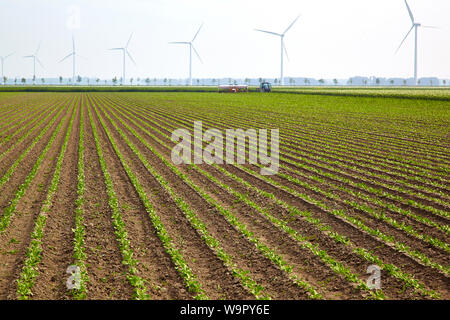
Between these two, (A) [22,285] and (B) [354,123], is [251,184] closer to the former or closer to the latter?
(A) [22,285]

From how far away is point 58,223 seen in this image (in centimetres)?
1080

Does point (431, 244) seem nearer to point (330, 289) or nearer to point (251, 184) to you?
point (330, 289)

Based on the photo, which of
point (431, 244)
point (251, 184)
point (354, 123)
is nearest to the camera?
point (431, 244)

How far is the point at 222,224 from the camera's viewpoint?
35.3 feet

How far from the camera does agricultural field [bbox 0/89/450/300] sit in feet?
25.5

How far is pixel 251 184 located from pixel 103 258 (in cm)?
679

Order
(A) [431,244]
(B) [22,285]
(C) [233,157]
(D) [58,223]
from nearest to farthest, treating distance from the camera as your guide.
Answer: (B) [22,285], (A) [431,244], (D) [58,223], (C) [233,157]

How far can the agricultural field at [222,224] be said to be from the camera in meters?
7.77

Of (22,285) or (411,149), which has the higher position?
(411,149)
